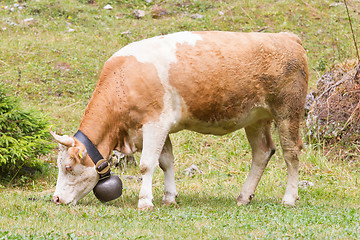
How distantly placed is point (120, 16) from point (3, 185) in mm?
11201

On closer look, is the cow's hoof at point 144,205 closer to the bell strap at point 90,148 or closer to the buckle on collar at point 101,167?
the buckle on collar at point 101,167

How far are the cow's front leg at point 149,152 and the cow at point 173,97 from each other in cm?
1

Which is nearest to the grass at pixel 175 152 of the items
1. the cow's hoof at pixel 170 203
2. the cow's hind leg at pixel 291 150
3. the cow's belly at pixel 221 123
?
the cow's hoof at pixel 170 203

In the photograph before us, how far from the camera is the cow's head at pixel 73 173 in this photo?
6.52 meters

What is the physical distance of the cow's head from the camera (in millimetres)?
6520

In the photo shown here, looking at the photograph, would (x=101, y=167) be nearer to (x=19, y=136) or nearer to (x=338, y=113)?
(x=19, y=136)

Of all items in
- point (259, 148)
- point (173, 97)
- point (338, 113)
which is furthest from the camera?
point (338, 113)

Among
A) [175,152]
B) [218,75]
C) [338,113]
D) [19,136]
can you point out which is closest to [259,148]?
[218,75]

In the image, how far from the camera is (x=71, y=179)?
21.7 ft

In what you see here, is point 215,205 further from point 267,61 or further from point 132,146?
point 267,61

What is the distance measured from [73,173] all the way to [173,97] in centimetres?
152

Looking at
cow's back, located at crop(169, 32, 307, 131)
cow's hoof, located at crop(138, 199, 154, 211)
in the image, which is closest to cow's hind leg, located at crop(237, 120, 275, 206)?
cow's back, located at crop(169, 32, 307, 131)

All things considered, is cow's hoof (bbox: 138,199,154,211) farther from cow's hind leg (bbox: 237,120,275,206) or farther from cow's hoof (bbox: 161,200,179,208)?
cow's hind leg (bbox: 237,120,275,206)

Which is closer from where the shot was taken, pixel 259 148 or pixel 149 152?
pixel 149 152
